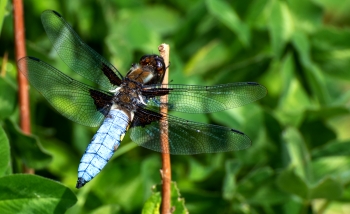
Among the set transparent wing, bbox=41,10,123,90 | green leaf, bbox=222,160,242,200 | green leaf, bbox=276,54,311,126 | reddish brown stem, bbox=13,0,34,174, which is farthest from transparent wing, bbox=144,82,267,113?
green leaf, bbox=276,54,311,126

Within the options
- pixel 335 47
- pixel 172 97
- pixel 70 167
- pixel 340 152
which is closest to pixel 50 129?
pixel 70 167

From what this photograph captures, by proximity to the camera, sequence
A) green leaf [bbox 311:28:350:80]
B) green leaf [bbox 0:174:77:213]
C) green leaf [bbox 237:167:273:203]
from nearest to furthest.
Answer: green leaf [bbox 0:174:77:213] → green leaf [bbox 237:167:273:203] → green leaf [bbox 311:28:350:80]

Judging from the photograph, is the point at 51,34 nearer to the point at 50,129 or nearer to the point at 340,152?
the point at 50,129

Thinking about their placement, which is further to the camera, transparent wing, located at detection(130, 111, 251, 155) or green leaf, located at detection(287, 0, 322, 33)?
green leaf, located at detection(287, 0, 322, 33)

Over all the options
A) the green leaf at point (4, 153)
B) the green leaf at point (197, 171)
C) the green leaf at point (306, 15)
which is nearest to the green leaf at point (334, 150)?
the green leaf at point (197, 171)

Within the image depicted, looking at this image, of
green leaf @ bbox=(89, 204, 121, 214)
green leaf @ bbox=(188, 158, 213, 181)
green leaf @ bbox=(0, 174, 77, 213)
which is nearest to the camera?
green leaf @ bbox=(0, 174, 77, 213)

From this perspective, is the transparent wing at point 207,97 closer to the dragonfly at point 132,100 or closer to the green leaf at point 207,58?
the dragonfly at point 132,100

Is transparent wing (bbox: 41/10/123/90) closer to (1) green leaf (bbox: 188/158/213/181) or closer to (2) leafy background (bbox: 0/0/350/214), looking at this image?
(2) leafy background (bbox: 0/0/350/214)
